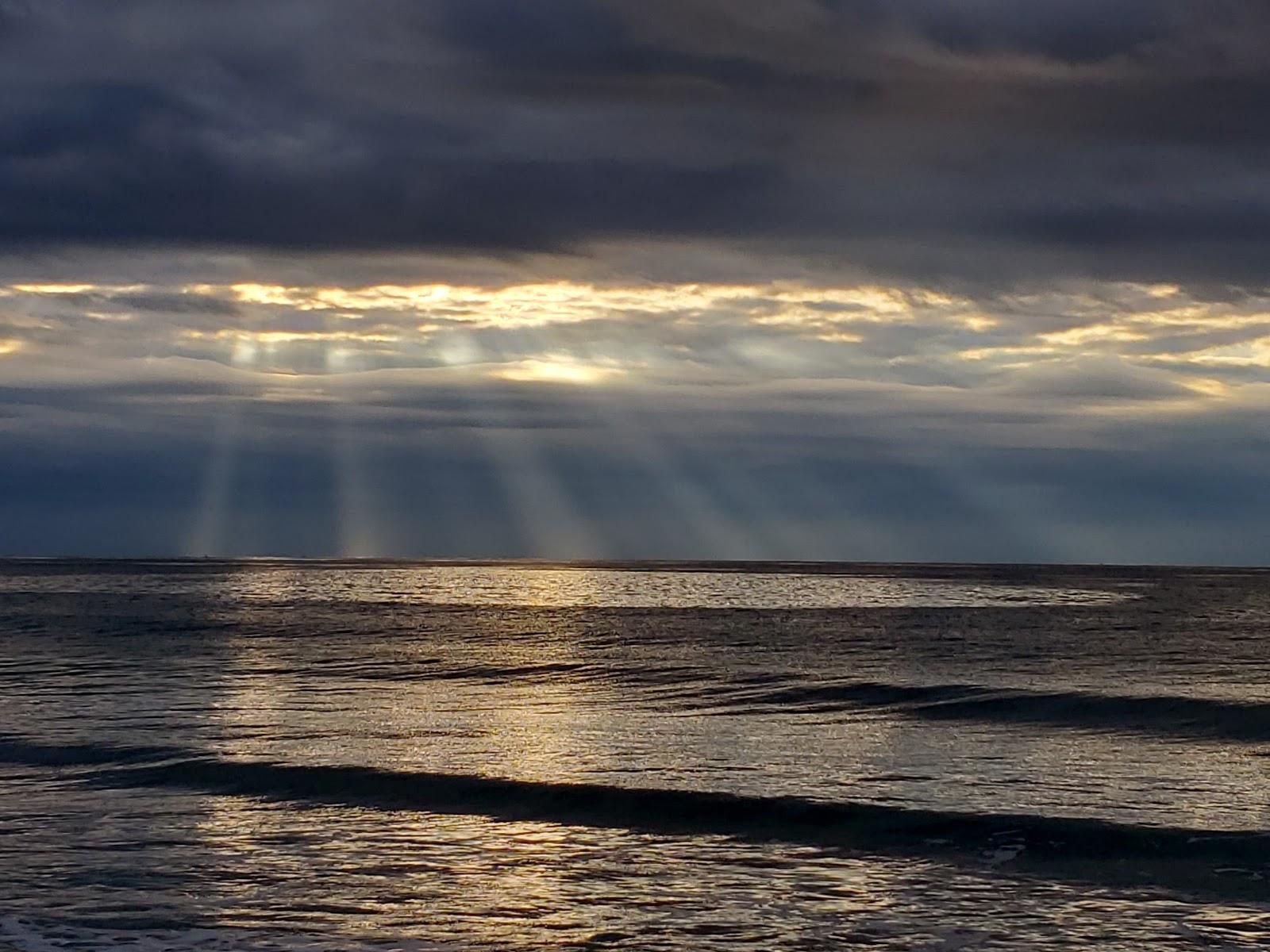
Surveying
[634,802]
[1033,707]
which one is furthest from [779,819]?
[1033,707]

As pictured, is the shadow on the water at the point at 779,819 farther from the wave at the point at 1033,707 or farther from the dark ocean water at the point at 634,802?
the wave at the point at 1033,707

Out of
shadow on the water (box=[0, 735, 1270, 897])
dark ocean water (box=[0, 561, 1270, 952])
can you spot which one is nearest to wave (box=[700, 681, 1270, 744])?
dark ocean water (box=[0, 561, 1270, 952])

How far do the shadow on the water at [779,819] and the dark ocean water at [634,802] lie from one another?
0.06m

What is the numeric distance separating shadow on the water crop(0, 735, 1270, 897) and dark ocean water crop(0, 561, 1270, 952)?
0.06 meters

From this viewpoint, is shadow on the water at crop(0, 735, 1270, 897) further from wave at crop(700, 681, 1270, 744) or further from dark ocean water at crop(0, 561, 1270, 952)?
wave at crop(700, 681, 1270, 744)

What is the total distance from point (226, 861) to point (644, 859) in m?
4.90

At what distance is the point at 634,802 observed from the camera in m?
20.4

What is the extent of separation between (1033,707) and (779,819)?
15.0 meters

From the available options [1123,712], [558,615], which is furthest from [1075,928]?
[558,615]

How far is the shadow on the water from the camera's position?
55.9ft

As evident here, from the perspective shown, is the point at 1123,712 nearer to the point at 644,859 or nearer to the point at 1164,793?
the point at 1164,793

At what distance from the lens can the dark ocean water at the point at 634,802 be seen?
47.0 ft

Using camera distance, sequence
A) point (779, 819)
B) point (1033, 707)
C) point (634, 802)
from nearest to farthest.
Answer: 1. point (779, 819)
2. point (634, 802)
3. point (1033, 707)

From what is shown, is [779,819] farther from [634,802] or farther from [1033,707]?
[1033,707]
